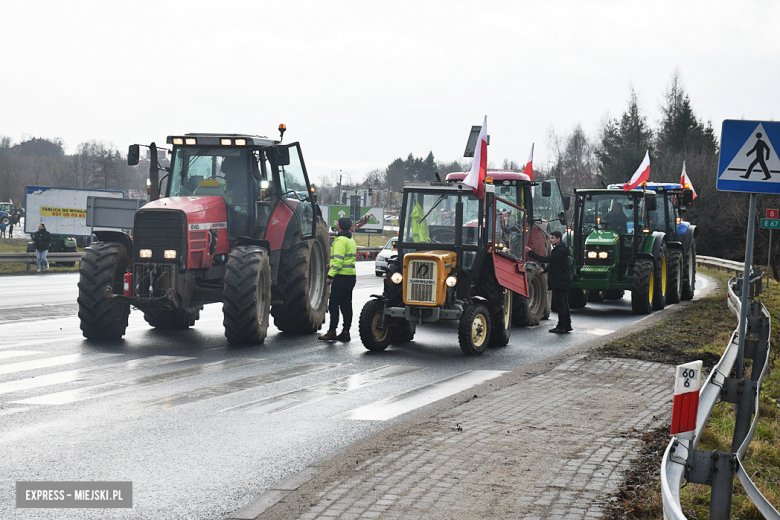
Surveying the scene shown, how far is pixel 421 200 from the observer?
1388 cm

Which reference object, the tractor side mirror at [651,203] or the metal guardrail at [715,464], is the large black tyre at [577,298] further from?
the metal guardrail at [715,464]

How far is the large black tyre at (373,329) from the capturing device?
41.8ft

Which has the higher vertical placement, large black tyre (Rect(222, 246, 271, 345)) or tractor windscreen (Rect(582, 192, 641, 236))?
tractor windscreen (Rect(582, 192, 641, 236))

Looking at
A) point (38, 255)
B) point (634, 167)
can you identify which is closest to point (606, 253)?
point (38, 255)

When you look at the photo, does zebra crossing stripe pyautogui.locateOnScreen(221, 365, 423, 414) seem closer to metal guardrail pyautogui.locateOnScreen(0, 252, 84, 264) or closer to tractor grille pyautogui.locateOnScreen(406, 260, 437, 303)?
tractor grille pyautogui.locateOnScreen(406, 260, 437, 303)

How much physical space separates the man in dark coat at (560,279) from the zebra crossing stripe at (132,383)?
661cm

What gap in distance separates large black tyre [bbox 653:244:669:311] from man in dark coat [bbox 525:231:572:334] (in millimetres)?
4928

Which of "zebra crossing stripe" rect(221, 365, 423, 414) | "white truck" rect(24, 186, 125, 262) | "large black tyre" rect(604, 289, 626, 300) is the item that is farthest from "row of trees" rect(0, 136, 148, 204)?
"zebra crossing stripe" rect(221, 365, 423, 414)

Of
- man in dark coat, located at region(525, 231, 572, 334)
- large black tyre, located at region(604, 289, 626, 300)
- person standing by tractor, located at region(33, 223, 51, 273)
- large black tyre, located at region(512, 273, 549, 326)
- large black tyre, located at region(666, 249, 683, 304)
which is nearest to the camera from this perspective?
man in dark coat, located at region(525, 231, 572, 334)

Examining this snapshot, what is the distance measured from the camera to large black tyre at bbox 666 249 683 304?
73.2 feet

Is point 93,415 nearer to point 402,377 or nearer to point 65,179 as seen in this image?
point 402,377

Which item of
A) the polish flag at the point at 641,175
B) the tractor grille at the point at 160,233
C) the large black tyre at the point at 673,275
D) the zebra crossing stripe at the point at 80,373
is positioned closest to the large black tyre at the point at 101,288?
the tractor grille at the point at 160,233

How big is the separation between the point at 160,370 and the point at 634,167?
2388 inches

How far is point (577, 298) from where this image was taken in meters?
21.4
